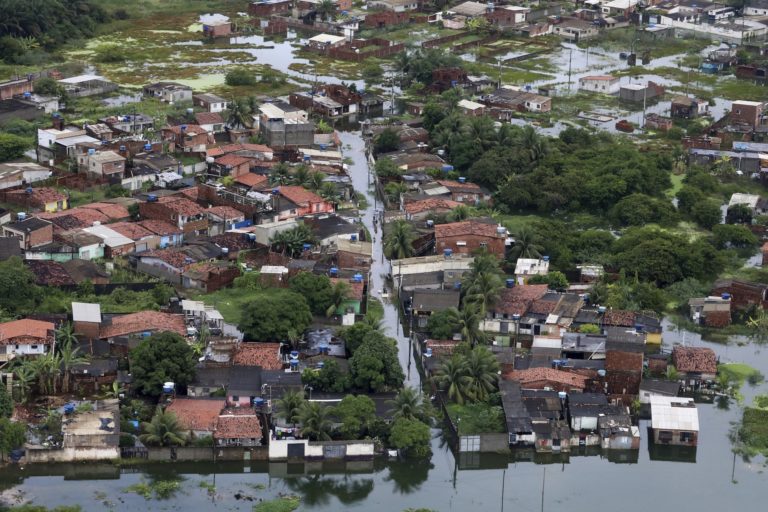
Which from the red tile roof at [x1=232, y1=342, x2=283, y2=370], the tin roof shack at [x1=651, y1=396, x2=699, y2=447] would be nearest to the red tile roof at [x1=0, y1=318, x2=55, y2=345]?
the red tile roof at [x1=232, y1=342, x2=283, y2=370]

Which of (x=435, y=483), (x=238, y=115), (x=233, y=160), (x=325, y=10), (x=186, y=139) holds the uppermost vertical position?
(x=325, y=10)

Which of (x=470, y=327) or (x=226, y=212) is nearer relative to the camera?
(x=470, y=327)

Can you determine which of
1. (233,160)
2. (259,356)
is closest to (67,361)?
(259,356)

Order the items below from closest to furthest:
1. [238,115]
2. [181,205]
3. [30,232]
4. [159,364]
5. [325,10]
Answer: [159,364] → [30,232] → [181,205] → [238,115] → [325,10]

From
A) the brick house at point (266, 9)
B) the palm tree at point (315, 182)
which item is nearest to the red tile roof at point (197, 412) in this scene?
the palm tree at point (315, 182)

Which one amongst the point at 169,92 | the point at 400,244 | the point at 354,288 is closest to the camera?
the point at 354,288

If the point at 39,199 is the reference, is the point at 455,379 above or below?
below

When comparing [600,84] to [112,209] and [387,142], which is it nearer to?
[387,142]
